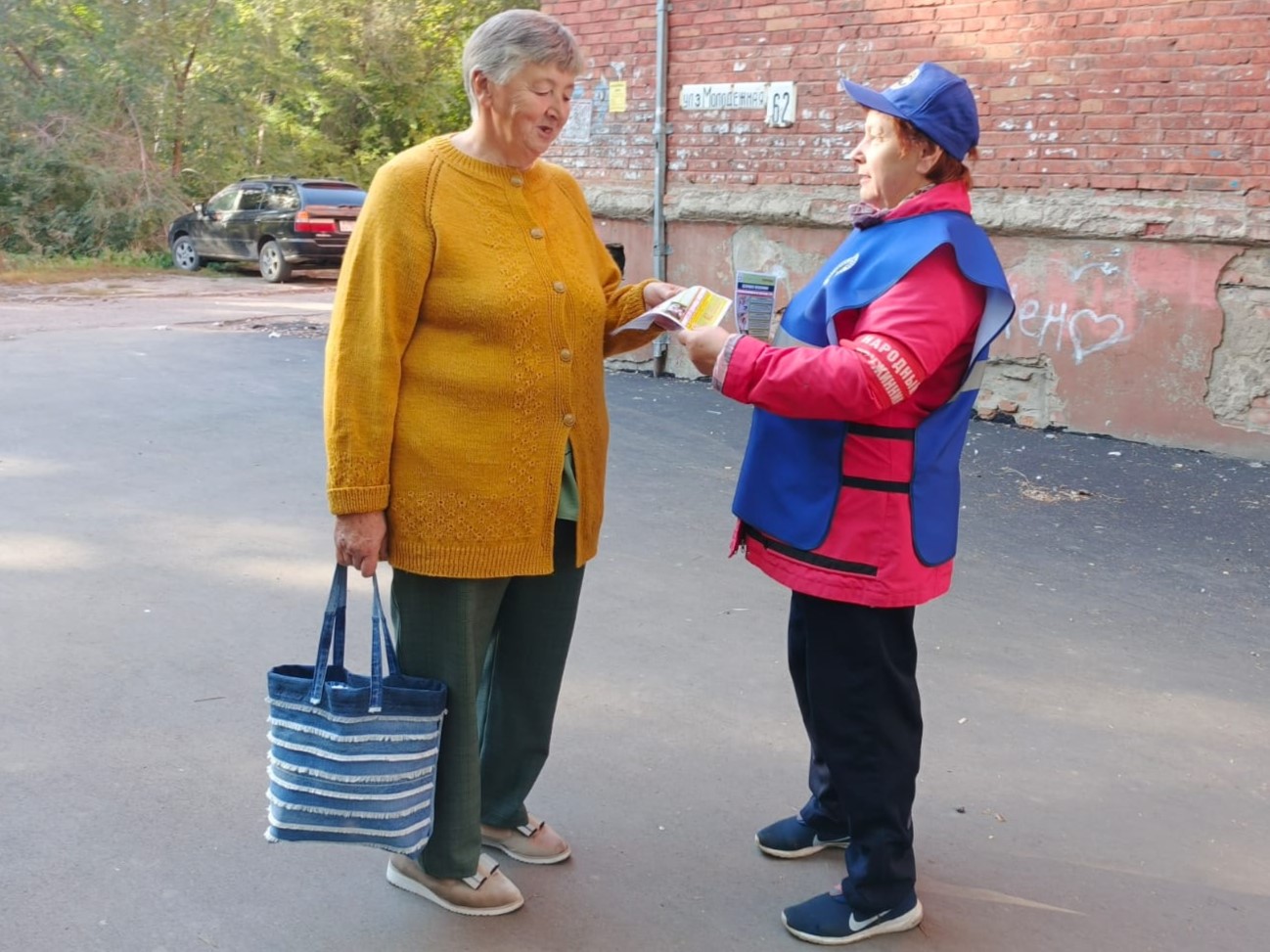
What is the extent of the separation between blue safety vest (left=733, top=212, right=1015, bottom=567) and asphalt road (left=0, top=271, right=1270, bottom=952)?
0.96 m

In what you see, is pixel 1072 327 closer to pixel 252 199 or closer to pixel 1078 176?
pixel 1078 176

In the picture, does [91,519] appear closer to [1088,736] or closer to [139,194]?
[1088,736]

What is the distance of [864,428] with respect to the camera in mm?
2648

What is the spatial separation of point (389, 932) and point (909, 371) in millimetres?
1668

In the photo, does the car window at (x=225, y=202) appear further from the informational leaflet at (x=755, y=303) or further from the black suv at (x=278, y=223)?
the informational leaflet at (x=755, y=303)

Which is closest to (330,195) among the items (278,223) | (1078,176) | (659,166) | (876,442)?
(278,223)

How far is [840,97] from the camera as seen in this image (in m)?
9.16

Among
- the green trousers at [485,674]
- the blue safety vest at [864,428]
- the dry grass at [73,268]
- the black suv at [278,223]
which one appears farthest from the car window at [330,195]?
the blue safety vest at [864,428]

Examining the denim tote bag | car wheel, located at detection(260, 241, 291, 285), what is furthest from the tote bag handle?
car wheel, located at detection(260, 241, 291, 285)

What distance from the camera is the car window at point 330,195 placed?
1970 centimetres

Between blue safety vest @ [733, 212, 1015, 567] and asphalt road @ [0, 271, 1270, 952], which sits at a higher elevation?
blue safety vest @ [733, 212, 1015, 567]

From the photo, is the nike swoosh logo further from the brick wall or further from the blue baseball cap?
the brick wall

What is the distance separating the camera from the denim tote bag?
263 cm

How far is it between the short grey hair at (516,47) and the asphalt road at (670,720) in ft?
6.16
